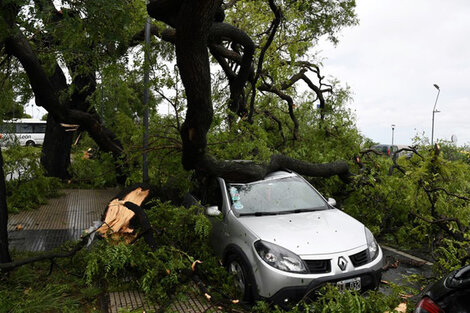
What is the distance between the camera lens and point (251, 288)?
451cm

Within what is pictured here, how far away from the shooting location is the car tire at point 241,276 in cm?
455

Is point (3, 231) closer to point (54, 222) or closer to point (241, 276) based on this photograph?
point (241, 276)

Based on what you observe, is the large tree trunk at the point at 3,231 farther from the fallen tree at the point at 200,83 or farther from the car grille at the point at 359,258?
the car grille at the point at 359,258

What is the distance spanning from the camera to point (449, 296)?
2.60m

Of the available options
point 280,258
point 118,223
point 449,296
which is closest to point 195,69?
point 118,223

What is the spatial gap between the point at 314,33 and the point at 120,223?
13225 millimetres

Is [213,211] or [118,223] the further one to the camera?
[118,223]

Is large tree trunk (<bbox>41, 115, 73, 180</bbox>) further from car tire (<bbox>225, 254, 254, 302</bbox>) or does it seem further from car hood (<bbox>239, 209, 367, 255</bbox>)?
car hood (<bbox>239, 209, 367, 255</bbox>)

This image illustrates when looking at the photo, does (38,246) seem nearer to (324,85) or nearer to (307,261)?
(307,261)

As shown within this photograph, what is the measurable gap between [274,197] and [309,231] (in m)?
1.02

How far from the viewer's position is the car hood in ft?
14.5

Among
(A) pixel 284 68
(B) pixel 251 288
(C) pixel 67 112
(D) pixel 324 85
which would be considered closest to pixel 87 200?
(C) pixel 67 112

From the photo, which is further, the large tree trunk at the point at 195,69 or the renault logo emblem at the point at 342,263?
the large tree trunk at the point at 195,69

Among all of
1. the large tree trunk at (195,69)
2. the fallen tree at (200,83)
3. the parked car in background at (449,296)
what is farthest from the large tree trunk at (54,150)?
the parked car in background at (449,296)
